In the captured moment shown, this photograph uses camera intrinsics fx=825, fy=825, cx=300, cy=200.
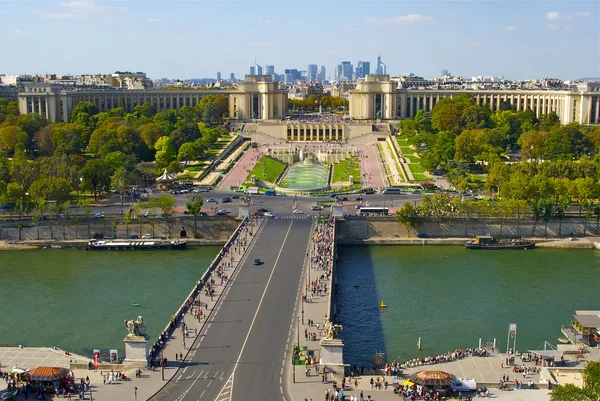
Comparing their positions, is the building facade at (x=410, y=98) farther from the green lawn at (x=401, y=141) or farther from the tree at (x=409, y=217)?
the tree at (x=409, y=217)

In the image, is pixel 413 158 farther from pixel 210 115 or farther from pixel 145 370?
pixel 145 370

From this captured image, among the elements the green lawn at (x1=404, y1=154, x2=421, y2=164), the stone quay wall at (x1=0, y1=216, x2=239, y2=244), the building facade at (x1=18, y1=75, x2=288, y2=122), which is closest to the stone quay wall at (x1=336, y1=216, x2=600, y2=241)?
the stone quay wall at (x1=0, y1=216, x2=239, y2=244)

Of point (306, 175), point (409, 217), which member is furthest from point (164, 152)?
point (409, 217)

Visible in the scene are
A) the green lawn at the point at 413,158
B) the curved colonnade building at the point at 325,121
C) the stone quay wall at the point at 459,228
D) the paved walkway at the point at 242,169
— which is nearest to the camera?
the stone quay wall at the point at 459,228

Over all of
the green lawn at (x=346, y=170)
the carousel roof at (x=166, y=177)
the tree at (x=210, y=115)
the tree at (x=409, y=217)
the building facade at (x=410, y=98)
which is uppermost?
the building facade at (x=410, y=98)

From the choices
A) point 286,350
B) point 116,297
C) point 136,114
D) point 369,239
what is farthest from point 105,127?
point 286,350

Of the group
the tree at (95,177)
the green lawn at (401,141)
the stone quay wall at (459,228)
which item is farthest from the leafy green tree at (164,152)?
the green lawn at (401,141)

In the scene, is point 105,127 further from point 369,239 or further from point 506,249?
point 506,249
